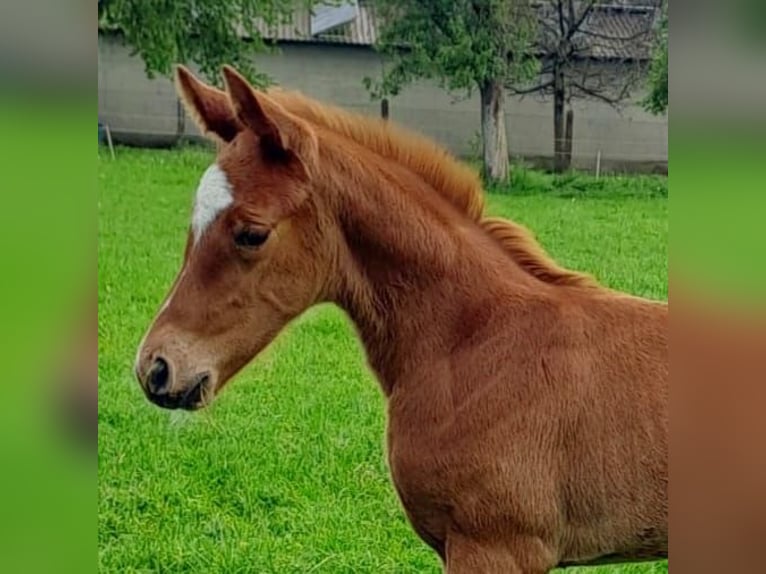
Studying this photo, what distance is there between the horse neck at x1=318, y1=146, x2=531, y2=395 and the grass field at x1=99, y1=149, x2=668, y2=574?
0.18 meters

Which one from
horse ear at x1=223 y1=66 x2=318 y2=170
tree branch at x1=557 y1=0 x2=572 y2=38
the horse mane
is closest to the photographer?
horse ear at x1=223 y1=66 x2=318 y2=170

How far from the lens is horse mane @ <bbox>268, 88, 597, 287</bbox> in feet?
3.33

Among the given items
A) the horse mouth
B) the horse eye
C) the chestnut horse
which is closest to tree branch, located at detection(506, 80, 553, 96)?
the chestnut horse

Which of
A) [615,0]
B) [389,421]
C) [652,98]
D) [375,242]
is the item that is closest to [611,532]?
[389,421]

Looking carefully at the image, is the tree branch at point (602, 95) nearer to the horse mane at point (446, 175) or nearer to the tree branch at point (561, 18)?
the tree branch at point (561, 18)

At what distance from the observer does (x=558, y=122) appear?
1.19 metres

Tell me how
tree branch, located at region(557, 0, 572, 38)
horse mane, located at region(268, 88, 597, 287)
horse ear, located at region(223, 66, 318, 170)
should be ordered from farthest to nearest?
tree branch, located at region(557, 0, 572, 38), horse mane, located at region(268, 88, 597, 287), horse ear, located at region(223, 66, 318, 170)

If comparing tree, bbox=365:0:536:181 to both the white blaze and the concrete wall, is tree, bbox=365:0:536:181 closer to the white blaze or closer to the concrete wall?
A: the concrete wall

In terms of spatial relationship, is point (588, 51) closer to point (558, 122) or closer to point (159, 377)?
point (558, 122)

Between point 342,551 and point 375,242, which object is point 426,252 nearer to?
point 375,242

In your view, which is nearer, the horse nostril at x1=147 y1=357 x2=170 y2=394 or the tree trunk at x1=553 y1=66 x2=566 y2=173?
the horse nostril at x1=147 y1=357 x2=170 y2=394

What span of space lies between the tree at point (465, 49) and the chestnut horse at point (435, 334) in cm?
17

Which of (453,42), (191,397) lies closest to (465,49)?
(453,42)
